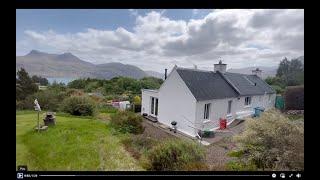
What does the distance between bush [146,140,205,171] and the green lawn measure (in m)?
0.09

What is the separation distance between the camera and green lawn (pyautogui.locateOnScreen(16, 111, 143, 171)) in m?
1.44

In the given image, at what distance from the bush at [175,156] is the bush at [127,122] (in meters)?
0.13

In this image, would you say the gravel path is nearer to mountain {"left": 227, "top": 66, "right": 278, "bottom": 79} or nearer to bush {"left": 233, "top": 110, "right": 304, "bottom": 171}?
bush {"left": 233, "top": 110, "right": 304, "bottom": 171}

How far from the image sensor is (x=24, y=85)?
1.47 meters

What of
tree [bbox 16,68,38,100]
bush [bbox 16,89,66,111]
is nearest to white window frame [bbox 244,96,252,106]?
bush [bbox 16,89,66,111]

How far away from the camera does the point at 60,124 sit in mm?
1525

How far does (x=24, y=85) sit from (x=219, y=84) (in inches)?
38.3

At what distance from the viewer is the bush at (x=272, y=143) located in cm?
148

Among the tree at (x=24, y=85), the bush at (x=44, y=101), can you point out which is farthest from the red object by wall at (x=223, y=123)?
the tree at (x=24, y=85)

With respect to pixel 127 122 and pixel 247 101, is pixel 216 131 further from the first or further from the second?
pixel 127 122
